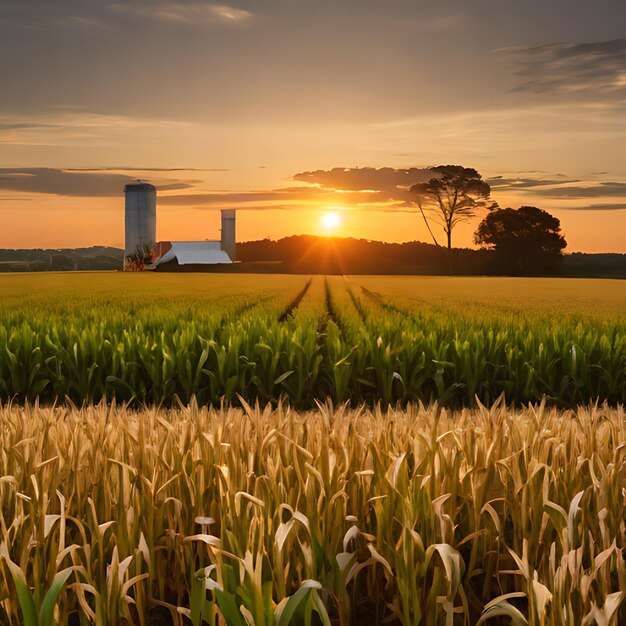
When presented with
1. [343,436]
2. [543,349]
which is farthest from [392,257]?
[343,436]

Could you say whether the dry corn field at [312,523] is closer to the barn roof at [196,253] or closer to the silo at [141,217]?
the barn roof at [196,253]

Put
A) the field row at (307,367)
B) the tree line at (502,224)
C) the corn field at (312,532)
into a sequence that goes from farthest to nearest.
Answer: the tree line at (502,224)
the field row at (307,367)
the corn field at (312,532)

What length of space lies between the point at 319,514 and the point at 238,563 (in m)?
0.53

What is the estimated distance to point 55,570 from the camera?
8.89ft

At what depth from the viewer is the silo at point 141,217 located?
326ft

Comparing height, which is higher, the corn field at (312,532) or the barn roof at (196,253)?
the barn roof at (196,253)

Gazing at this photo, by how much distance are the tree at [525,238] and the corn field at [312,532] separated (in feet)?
228

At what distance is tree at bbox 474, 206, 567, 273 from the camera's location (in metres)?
71.1

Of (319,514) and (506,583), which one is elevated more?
(319,514)

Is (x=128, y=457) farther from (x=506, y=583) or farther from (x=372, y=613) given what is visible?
(x=506, y=583)

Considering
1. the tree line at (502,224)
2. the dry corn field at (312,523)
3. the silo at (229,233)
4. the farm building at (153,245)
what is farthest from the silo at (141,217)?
the dry corn field at (312,523)

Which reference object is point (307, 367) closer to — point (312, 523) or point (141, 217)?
point (312, 523)

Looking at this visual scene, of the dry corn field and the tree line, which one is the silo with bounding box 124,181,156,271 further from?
the dry corn field

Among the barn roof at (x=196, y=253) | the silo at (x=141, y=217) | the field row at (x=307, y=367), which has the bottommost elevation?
the field row at (x=307, y=367)
